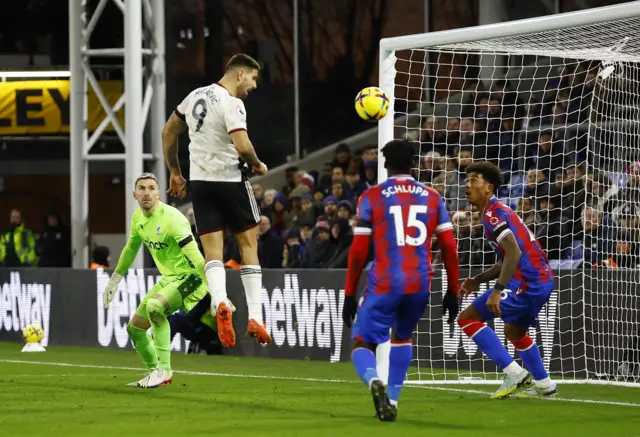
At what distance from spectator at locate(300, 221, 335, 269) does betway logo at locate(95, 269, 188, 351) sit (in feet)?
7.41

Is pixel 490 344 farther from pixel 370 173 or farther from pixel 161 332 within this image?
pixel 370 173

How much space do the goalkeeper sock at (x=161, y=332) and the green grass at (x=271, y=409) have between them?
27 cm

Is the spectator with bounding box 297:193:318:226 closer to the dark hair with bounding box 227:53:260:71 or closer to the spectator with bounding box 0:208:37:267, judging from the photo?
the spectator with bounding box 0:208:37:267

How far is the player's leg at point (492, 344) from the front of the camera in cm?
1140

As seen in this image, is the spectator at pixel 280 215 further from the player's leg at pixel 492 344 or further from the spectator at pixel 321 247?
the player's leg at pixel 492 344

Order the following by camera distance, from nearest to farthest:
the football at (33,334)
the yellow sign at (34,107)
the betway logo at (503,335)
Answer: the betway logo at (503,335)
the football at (33,334)
the yellow sign at (34,107)

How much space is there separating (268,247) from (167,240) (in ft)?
21.0

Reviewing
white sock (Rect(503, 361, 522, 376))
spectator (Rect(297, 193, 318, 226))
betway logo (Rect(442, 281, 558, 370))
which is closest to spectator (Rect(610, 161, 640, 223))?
betway logo (Rect(442, 281, 558, 370))

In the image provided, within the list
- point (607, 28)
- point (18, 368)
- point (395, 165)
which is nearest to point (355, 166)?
point (18, 368)

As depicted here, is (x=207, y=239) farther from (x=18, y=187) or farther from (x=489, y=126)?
(x=18, y=187)

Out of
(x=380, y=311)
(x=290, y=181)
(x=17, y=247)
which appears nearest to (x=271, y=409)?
(x=380, y=311)

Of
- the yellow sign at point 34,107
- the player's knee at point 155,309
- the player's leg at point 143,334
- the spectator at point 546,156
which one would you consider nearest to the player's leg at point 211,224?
the player's knee at point 155,309

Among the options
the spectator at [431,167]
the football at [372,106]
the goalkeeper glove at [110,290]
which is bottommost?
the goalkeeper glove at [110,290]

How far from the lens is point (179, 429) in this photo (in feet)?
29.3
